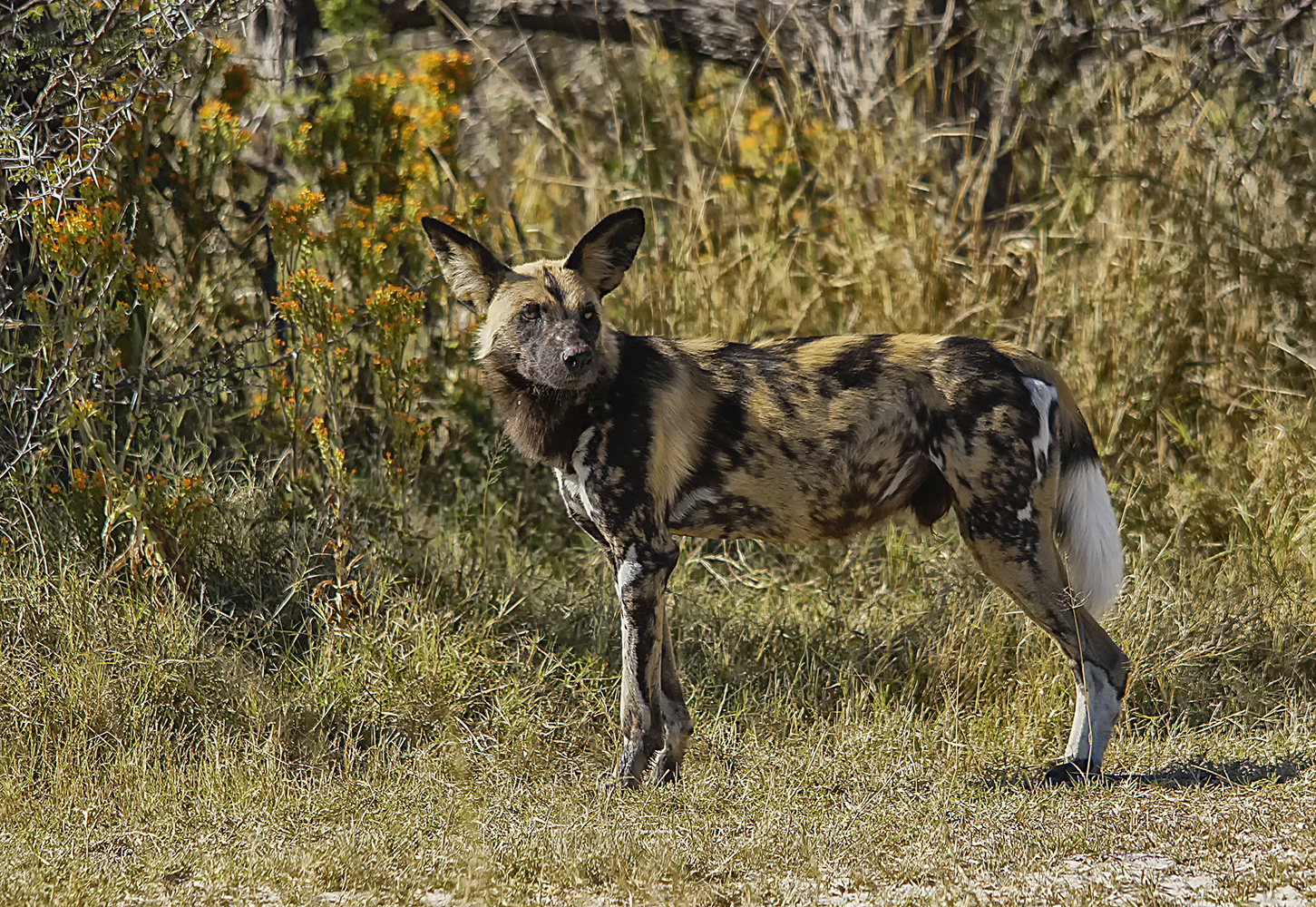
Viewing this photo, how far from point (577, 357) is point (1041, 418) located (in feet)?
4.26

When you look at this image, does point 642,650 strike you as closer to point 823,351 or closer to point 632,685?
point 632,685

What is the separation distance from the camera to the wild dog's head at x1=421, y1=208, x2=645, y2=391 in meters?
3.58

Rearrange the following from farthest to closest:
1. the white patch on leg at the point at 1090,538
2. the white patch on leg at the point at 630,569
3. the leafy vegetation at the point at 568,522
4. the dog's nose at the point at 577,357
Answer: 1. the white patch on leg at the point at 1090,538
2. the white patch on leg at the point at 630,569
3. the dog's nose at the point at 577,357
4. the leafy vegetation at the point at 568,522

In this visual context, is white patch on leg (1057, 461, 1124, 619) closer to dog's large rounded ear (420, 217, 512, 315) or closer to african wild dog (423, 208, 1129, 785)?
african wild dog (423, 208, 1129, 785)

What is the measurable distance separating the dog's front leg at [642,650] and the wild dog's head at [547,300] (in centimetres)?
50

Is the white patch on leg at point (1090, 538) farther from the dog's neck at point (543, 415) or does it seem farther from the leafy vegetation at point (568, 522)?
the dog's neck at point (543, 415)

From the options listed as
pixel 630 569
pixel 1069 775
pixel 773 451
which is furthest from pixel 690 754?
pixel 1069 775

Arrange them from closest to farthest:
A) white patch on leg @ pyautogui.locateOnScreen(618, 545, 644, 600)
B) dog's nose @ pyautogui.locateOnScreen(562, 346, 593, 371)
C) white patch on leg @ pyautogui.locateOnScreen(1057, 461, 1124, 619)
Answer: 1. dog's nose @ pyautogui.locateOnScreen(562, 346, 593, 371)
2. white patch on leg @ pyautogui.locateOnScreen(618, 545, 644, 600)
3. white patch on leg @ pyautogui.locateOnScreen(1057, 461, 1124, 619)

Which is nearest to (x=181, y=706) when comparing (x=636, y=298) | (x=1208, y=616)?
(x=636, y=298)

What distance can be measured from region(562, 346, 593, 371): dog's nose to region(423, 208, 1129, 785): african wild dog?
4 cm

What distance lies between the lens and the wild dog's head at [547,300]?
11.7ft

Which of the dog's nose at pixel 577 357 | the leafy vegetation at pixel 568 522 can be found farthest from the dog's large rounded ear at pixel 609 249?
the leafy vegetation at pixel 568 522

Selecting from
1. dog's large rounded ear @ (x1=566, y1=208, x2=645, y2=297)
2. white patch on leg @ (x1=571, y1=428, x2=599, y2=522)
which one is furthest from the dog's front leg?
dog's large rounded ear @ (x1=566, y1=208, x2=645, y2=297)

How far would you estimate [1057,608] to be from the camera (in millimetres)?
3693
